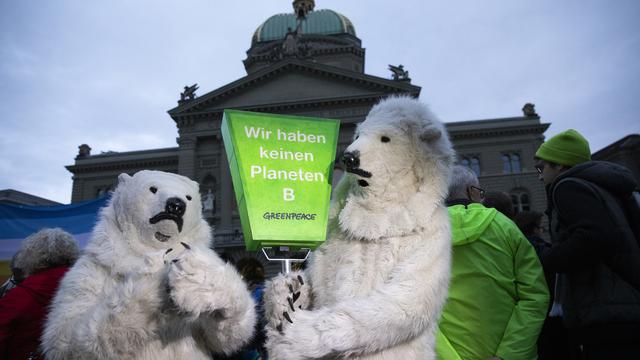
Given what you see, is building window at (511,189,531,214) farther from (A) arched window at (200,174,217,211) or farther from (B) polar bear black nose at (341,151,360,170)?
(B) polar bear black nose at (341,151,360,170)

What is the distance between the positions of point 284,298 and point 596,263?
1800mm

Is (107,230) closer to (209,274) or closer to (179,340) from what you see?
(179,340)

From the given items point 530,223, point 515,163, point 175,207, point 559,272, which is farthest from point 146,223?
point 515,163

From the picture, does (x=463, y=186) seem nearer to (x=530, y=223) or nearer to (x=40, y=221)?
(x=530, y=223)

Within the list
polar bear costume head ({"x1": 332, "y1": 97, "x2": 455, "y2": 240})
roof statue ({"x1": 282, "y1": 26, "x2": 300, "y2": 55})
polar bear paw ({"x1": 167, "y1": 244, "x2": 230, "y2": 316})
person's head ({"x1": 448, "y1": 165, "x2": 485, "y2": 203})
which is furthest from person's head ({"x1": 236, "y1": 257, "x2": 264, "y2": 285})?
roof statue ({"x1": 282, "y1": 26, "x2": 300, "y2": 55})

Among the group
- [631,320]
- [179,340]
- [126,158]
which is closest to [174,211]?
[179,340]

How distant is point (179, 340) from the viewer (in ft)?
6.86

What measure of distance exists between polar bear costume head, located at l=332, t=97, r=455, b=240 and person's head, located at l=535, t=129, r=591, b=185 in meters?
1.19

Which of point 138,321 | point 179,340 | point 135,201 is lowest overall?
point 179,340

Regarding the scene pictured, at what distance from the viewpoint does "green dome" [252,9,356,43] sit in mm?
43875

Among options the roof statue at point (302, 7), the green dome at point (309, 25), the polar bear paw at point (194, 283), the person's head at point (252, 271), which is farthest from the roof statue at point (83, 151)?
the polar bear paw at point (194, 283)

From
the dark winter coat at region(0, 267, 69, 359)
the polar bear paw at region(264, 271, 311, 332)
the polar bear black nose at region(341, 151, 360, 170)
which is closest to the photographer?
the polar bear paw at region(264, 271, 311, 332)

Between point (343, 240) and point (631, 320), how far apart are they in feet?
5.10

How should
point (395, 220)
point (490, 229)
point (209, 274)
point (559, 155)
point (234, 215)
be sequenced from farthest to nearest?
point (234, 215) → point (559, 155) → point (490, 229) → point (395, 220) → point (209, 274)
